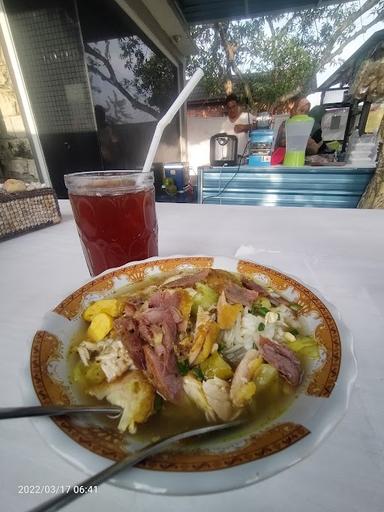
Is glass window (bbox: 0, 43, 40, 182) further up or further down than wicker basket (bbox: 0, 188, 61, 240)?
further up

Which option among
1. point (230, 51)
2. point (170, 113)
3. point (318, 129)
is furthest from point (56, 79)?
point (230, 51)

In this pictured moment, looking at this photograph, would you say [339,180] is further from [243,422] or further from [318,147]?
[243,422]

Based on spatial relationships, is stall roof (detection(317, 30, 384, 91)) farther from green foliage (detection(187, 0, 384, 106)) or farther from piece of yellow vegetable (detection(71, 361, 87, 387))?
piece of yellow vegetable (detection(71, 361, 87, 387))

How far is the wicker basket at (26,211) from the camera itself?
3.55 feet

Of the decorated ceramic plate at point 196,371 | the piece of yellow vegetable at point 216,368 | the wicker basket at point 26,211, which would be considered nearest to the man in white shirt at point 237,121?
the wicker basket at point 26,211

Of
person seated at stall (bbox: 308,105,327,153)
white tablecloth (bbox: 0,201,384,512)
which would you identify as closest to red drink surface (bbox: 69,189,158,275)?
white tablecloth (bbox: 0,201,384,512)

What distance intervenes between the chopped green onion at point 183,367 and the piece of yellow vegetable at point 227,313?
4.1 inches

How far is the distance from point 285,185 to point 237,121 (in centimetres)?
256

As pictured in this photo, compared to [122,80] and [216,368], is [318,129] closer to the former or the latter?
[122,80]

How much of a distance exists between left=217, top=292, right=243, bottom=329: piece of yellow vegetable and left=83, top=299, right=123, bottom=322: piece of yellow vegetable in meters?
0.22

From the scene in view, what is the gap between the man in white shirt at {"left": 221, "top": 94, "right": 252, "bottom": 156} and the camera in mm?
4879

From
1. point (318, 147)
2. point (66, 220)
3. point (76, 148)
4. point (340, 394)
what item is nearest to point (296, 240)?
point (340, 394)

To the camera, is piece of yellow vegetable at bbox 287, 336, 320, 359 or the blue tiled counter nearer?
piece of yellow vegetable at bbox 287, 336, 320, 359

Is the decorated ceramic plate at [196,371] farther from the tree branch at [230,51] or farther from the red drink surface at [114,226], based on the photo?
the tree branch at [230,51]
